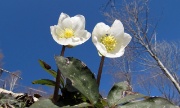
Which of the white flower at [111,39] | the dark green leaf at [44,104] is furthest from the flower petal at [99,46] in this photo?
the dark green leaf at [44,104]

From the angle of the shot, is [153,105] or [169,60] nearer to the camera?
[153,105]

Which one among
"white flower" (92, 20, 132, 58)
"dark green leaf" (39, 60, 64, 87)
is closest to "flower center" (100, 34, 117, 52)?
"white flower" (92, 20, 132, 58)

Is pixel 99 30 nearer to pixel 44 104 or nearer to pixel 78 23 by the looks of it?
pixel 78 23

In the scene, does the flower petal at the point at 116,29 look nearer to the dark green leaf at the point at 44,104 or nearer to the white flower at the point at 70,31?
the white flower at the point at 70,31

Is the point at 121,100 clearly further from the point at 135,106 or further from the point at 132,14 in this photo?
the point at 132,14

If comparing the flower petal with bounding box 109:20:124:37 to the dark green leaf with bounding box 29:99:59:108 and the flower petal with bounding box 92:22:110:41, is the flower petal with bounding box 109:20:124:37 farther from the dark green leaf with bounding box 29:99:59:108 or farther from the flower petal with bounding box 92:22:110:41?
the dark green leaf with bounding box 29:99:59:108

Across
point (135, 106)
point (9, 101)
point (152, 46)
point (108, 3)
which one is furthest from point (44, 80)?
point (152, 46)

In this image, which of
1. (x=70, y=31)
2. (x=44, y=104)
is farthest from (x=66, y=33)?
(x=44, y=104)
